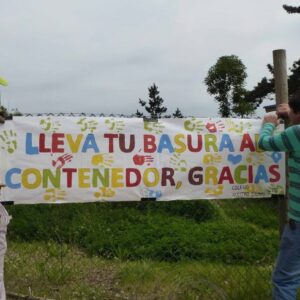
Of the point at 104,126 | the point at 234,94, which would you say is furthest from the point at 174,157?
the point at 234,94

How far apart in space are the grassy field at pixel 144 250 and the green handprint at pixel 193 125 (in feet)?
4.23

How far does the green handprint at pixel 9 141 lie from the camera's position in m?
3.99

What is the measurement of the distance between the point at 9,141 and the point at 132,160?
40.4 inches

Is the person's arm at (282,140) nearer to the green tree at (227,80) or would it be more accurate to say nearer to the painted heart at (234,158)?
the painted heart at (234,158)

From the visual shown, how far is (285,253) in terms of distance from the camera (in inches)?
122

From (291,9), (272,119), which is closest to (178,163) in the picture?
(272,119)

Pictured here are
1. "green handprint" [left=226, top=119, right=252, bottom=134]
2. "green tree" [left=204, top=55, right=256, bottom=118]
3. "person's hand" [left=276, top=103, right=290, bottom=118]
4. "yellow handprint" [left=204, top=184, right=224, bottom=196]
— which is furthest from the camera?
"green tree" [left=204, top=55, right=256, bottom=118]

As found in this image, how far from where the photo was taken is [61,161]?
4.06 metres

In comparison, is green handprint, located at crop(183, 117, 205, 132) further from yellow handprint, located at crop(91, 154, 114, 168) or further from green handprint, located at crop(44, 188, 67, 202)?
green handprint, located at crop(44, 188, 67, 202)

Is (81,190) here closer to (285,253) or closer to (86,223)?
(285,253)

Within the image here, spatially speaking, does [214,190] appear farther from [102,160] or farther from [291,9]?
[291,9]

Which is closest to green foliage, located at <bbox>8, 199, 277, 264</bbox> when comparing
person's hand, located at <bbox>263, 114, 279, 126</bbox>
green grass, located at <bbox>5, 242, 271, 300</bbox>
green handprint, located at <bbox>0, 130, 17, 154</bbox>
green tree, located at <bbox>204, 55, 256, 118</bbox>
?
green grass, located at <bbox>5, 242, 271, 300</bbox>

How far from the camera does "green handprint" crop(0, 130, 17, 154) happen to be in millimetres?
3991

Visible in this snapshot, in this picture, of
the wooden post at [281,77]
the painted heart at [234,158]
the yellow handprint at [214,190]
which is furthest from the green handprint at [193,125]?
the wooden post at [281,77]
